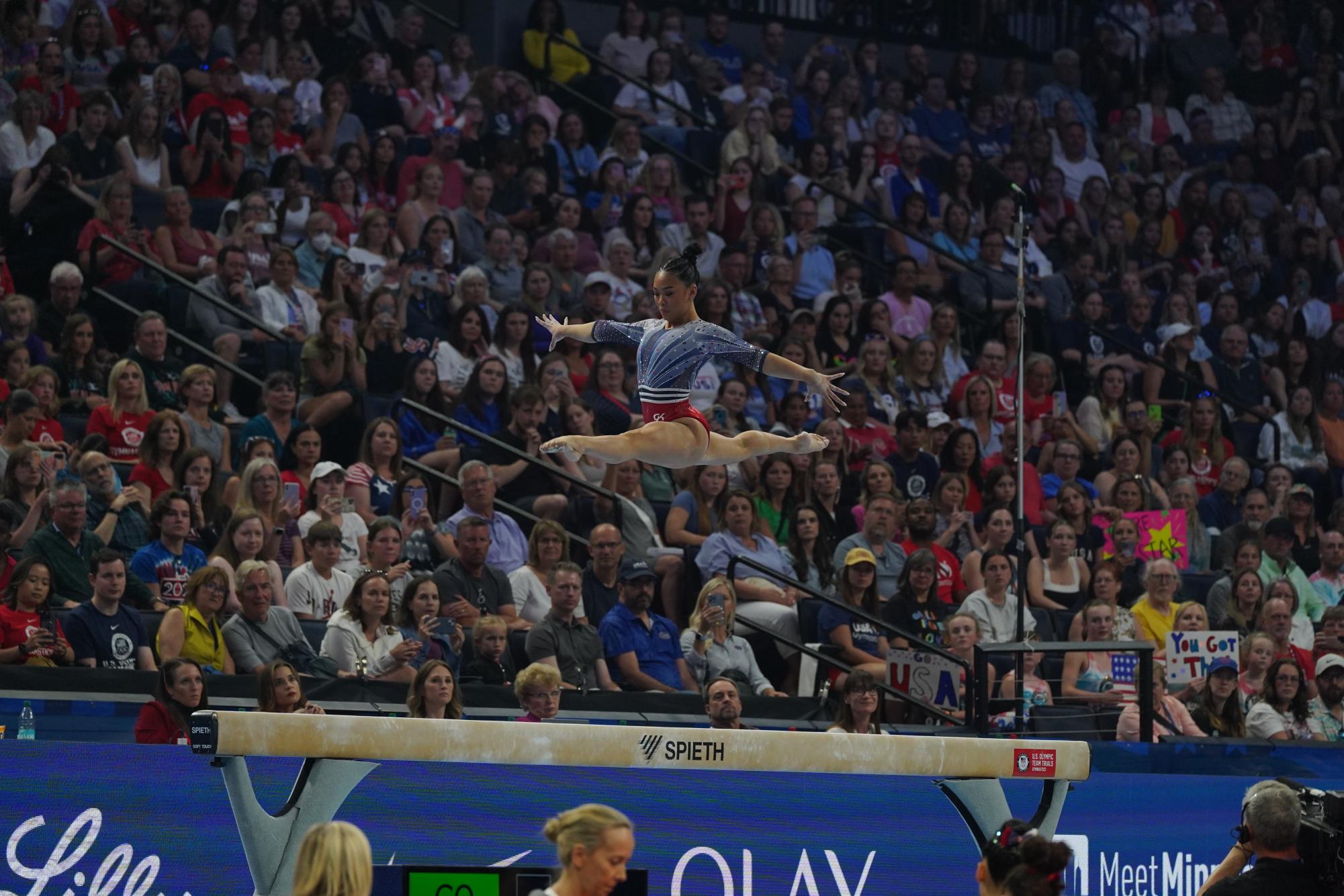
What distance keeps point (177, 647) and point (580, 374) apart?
431 cm

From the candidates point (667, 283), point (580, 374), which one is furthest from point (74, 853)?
point (580, 374)

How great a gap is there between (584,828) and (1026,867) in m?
1.10

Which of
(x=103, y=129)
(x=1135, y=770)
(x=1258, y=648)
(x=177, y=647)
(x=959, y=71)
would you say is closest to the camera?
(x=177, y=647)

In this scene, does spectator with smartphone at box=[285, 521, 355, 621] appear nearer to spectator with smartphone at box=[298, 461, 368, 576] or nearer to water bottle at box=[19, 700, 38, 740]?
spectator with smartphone at box=[298, 461, 368, 576]

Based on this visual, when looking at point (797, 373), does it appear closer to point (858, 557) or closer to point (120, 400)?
point (858, 557)

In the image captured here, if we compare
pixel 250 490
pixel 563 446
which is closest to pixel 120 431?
pixel 250 490

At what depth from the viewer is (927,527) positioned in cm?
1143

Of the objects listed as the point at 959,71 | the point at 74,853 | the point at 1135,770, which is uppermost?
the point at 959,71

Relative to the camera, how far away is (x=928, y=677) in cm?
1009

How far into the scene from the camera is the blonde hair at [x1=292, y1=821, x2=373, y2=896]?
4.28 m

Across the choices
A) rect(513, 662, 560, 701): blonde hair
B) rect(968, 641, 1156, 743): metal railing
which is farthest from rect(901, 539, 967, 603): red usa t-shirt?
rect(513, 662, 560, 701): blonde hair

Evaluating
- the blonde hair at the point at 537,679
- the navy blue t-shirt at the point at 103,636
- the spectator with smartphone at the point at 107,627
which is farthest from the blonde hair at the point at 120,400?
the blonde hair at the point at 537,679

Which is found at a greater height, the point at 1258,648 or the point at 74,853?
the point at 1258,648

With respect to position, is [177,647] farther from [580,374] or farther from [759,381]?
[759,381]
